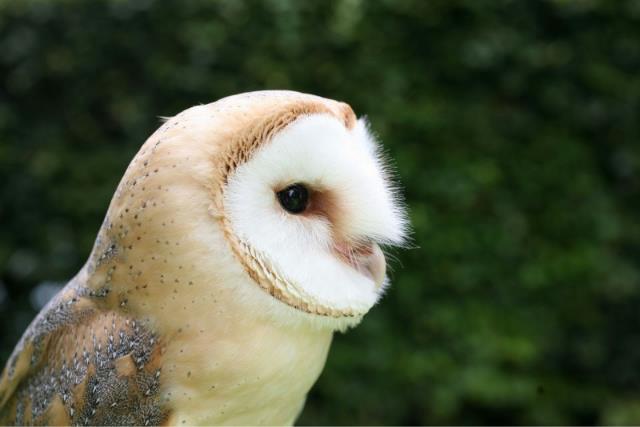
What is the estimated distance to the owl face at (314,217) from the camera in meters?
0.89

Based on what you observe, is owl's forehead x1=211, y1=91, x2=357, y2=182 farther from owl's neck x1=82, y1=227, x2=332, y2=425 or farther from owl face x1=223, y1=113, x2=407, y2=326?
owl's neck x1=82, y1=227, x2=332, y2=425

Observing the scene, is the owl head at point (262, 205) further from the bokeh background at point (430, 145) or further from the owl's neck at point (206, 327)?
the bokeh background at point (430, 145)

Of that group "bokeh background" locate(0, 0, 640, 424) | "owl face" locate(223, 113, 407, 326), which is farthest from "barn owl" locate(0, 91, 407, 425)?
"bokeh background" locate(0, 0, 640, 424)

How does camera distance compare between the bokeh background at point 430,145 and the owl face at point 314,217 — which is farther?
the bokeh background at point 430,145

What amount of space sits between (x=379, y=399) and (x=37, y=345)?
1.48 metres

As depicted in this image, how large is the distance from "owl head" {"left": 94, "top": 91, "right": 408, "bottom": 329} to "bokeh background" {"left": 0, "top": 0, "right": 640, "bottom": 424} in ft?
4.26

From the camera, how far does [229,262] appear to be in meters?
0.89

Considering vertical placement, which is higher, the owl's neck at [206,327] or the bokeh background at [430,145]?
the owl's neck at [206,327]

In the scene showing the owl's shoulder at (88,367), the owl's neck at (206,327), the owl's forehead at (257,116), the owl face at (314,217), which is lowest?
the owl's shoulder at (88,367)

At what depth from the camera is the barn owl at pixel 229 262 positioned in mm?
886

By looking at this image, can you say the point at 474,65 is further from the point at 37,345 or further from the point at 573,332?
the point at 37,345

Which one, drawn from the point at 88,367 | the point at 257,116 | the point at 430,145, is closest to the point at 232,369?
the point at 88,367

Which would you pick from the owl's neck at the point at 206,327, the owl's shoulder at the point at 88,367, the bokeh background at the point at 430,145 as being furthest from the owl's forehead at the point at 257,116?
the bokeh background at the point at 430,145

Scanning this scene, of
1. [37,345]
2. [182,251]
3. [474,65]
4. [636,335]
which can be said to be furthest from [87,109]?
[636,335]
